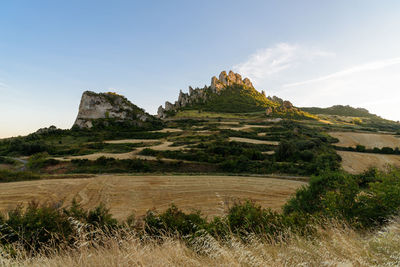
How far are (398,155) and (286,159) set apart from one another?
112 feet

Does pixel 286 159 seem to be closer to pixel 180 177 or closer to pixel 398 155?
pixel 180 177

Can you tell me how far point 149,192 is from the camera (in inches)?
874

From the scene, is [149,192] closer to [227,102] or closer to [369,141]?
[369,141]

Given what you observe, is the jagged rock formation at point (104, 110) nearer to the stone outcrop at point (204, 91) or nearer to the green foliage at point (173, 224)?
the stone outcrop at point (204, 91)

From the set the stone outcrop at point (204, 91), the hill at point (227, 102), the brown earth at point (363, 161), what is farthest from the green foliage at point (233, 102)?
the brown earth at point (363, 161)

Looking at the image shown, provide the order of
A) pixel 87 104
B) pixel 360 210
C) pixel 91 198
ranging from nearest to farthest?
pixel 360 210 < pixel 91 198 < pixel 87 104

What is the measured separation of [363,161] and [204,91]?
11674 centimetres

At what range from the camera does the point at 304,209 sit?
14.0 m

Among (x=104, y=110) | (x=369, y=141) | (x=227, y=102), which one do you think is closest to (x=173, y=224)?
(x=369, y=141)

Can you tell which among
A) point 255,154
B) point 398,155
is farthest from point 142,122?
point 398,155

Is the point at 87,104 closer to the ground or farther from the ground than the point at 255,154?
farther from the ground

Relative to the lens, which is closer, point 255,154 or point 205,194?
point 205,194

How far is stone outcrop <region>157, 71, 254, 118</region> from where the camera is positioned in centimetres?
12000

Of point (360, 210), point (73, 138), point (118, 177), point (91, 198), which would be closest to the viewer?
point (360, 210)
